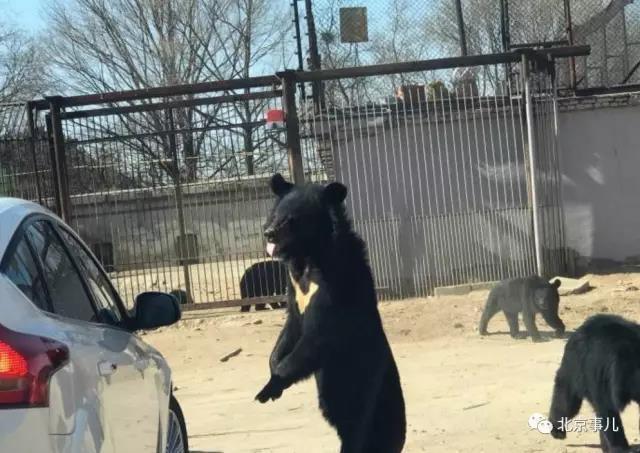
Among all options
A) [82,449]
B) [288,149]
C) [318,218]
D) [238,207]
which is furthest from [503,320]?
[82,449]

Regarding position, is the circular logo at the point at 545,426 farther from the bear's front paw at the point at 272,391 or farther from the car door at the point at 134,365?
the car door at the point at 134,365

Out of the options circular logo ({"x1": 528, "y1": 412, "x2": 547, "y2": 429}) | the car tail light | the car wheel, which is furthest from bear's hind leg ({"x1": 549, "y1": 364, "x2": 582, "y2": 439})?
the car tail light

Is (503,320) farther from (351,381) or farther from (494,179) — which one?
(351,381)

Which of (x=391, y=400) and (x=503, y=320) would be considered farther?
(x=503, y=320)

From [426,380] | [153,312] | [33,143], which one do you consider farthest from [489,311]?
[33,143]

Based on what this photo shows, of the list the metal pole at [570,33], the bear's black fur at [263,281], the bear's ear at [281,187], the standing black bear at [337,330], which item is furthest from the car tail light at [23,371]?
the metal pole at [570,33]

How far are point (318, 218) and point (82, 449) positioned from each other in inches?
95.3

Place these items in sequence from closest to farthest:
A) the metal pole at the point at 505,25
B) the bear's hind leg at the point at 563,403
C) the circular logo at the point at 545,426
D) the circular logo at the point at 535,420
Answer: the bear's hind leg at the point at 563,403 → the circular logo at the point at 545,426 → the circular logo at the point at 535,420 → the metal pole at the point at 505,25

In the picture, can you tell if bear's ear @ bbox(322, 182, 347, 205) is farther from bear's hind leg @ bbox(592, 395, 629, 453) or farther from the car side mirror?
bear's hind leg @ bbox(592, 395, 629, 453)

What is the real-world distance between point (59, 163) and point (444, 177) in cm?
519

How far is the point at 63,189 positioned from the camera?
12992 millimetres

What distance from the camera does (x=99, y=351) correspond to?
129 inches

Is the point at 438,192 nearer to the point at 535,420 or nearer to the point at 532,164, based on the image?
the point at 532,164

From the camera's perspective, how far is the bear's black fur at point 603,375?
5.30 meters
